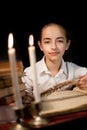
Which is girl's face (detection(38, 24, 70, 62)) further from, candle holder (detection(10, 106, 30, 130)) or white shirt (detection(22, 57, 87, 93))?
candle holder (detection(10, 106, 30, 130))

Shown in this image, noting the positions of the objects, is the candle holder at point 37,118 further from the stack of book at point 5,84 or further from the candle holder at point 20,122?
the stack of book at point 5,84

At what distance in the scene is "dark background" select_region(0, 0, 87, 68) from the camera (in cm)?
120

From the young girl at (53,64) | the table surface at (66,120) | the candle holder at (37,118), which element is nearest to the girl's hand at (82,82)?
the young girl at (53,64)

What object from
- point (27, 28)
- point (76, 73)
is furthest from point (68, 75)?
point (27, 28)

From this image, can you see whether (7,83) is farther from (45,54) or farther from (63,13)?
(63,13)

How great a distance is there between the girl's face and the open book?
20 cm

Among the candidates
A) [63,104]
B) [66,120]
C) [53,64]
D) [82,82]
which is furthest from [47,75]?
[66,120]

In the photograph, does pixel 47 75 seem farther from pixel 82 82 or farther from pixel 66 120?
pixel 66 120

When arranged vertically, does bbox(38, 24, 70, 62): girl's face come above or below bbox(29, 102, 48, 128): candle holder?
above

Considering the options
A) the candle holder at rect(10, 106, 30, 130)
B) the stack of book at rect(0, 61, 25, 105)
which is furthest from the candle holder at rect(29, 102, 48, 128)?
the stack of book at rect(0, 61, 25, 105)

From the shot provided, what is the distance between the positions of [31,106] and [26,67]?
404 millimetres

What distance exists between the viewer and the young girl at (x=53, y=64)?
1.24m

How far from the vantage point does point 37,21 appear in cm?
124

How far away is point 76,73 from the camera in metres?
1.31
